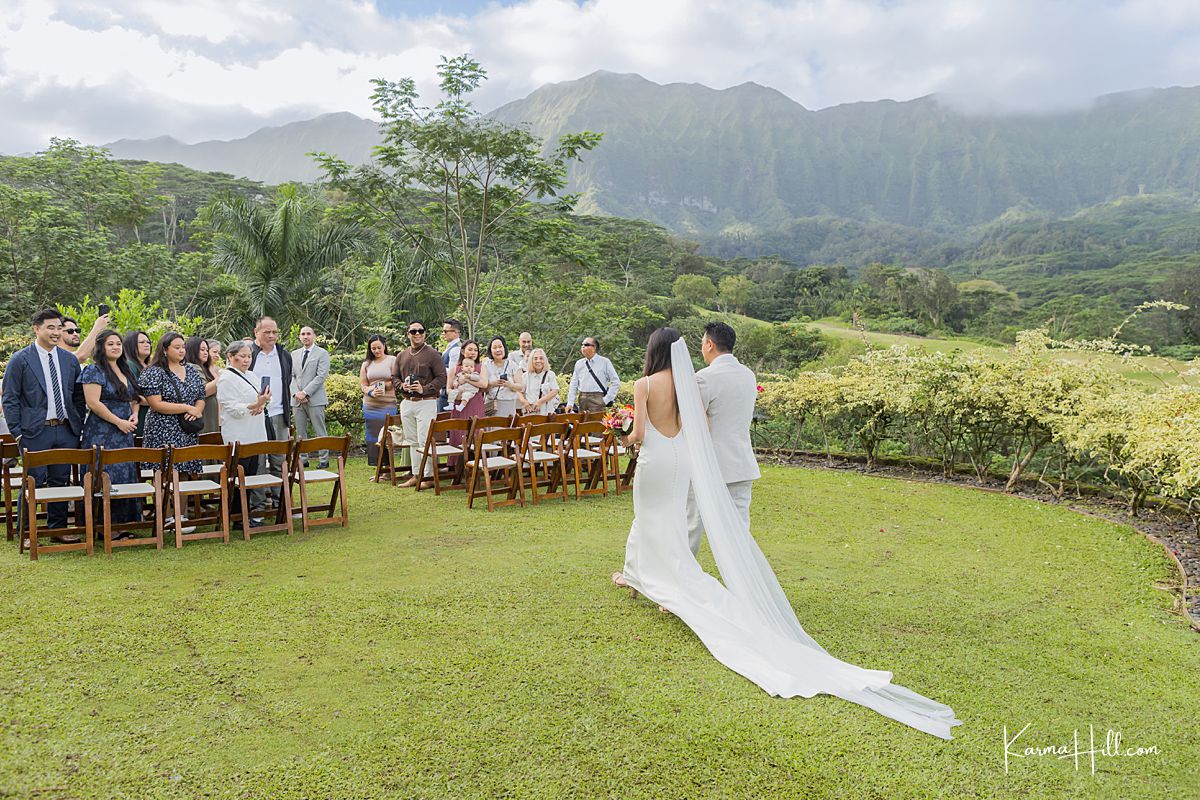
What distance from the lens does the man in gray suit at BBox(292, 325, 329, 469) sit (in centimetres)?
1009

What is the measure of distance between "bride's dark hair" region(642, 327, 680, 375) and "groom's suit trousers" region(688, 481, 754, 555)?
0.82 meters

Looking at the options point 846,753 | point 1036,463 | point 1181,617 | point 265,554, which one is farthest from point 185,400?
point 1036,463

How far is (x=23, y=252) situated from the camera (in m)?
20.0

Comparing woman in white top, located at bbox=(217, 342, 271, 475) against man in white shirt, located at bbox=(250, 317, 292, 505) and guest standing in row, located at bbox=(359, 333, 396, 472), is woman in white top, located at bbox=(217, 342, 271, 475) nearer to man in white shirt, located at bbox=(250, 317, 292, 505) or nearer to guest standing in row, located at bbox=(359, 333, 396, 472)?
man in white shirt, located at bbox=(250, 317, 292, 505)

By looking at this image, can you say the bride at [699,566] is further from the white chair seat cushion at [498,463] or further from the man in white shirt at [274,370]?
the man in white shirt at [274,370]

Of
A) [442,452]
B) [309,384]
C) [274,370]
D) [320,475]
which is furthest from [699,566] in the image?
[309,384]

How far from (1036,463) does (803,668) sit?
35.1ft

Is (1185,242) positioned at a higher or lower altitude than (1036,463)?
higher

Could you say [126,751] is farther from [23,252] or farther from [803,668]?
[23,252]

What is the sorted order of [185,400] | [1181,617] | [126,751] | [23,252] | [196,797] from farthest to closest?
[23,252]
[185,400]
[1181,617]
[126,751]
[196,797]

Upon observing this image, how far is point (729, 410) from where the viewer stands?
200 inches

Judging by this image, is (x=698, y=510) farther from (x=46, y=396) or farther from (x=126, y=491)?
(x=46, y=396)

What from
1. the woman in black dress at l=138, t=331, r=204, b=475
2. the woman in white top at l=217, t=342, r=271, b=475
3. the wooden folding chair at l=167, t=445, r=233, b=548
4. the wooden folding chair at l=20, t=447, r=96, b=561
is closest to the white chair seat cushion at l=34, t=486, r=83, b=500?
the wooden folding chair at l=20, t=447, r=96, b=561

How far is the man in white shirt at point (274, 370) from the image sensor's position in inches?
341
